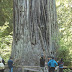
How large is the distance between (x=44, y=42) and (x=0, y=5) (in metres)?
7.00

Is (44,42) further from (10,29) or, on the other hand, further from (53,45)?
(10,29)

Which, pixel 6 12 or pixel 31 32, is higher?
pixel 6 12

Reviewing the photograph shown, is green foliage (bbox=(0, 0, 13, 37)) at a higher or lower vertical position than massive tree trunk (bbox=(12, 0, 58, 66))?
higher

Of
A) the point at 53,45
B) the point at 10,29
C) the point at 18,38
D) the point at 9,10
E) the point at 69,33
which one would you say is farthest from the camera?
the point at 10,29

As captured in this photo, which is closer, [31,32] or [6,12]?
[31,32]

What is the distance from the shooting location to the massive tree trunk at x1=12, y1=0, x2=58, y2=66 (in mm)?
12078

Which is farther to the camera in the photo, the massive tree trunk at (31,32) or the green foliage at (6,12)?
the green foliage at (6,12)

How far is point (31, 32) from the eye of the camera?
12.3 meters

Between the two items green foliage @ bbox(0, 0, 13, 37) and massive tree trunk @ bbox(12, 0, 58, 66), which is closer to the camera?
massive tree trunk @ bbox(12, 0, 58, 66)

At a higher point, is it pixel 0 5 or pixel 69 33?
pixel 0 5

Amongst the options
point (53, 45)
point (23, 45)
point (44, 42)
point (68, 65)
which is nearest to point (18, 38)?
point (23, 45)

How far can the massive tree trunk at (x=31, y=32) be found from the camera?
476 inches

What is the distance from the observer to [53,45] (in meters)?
13.5

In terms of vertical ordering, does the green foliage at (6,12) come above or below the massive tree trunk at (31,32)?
above
